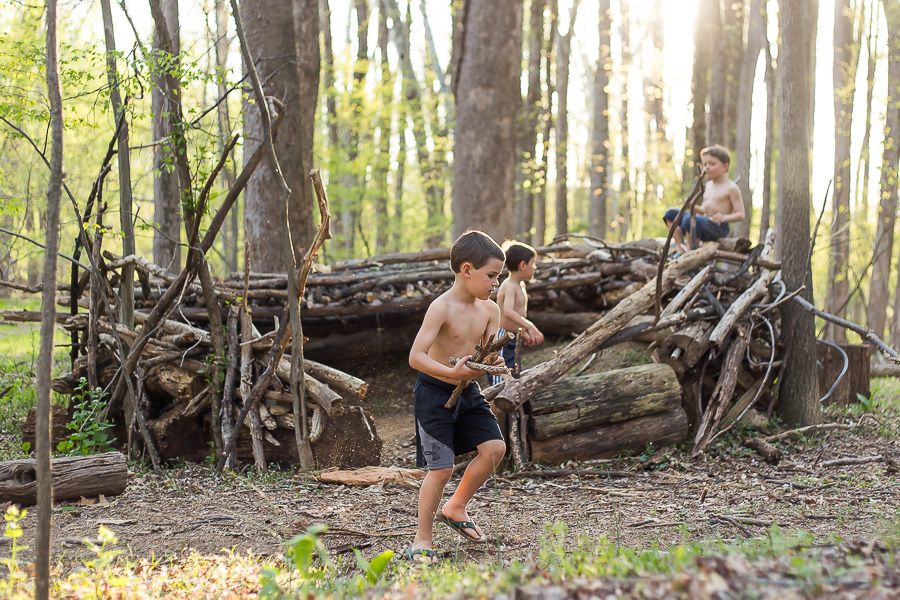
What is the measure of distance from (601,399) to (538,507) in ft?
4.86

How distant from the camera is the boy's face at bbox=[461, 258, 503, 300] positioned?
3.75 meters

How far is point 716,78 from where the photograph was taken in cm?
1468

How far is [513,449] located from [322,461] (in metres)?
1.60

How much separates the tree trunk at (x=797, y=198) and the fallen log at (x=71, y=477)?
5992mm

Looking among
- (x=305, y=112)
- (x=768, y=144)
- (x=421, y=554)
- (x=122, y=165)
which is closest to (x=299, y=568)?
(x=421, y=554)

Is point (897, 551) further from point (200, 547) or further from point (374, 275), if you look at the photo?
point (374, 275)

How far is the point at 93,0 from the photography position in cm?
658

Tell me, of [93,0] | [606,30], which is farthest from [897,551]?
[606,30]

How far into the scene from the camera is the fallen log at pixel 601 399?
228 inches

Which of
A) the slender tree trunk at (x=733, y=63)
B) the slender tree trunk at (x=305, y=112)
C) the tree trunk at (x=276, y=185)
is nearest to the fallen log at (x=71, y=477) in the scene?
the slender tree trunk at (x=305, y=112)

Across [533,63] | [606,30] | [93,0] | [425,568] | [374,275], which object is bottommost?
[425,568]

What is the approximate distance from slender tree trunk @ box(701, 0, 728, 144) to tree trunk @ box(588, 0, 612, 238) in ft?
10.8

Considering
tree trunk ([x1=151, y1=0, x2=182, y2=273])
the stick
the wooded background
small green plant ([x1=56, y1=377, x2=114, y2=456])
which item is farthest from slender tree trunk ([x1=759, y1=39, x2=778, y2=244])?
small green plant ([x1=56, y1=377, x2=114, y2=456])

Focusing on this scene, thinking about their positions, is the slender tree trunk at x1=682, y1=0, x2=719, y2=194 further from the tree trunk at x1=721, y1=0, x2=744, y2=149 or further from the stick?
the stick
